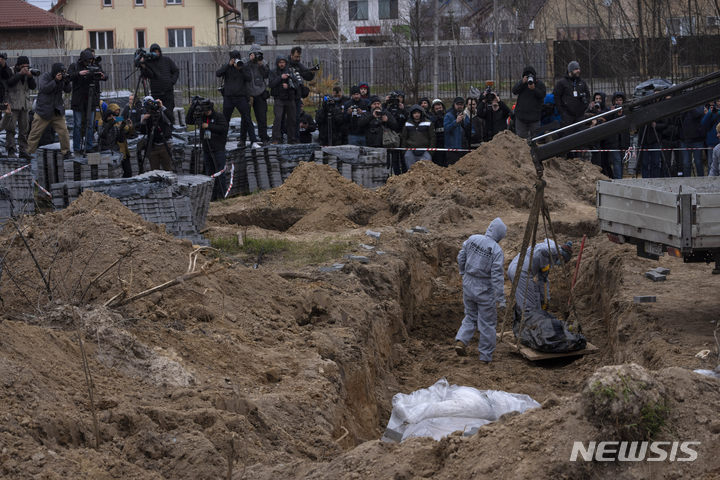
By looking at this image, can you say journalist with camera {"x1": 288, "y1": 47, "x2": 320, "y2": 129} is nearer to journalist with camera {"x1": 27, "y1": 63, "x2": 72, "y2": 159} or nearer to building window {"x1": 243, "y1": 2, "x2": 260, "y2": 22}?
journalist with camera {"x1": 27, "y1": 63, "x2": 72, "y2": 159}

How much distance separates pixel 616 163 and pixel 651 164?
0.75 m

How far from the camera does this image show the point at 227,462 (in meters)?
6.09

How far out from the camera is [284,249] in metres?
13.9

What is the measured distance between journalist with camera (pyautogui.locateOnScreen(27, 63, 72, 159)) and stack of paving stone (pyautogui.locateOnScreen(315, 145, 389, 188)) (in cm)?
507

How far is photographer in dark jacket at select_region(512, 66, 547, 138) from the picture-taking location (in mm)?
18281

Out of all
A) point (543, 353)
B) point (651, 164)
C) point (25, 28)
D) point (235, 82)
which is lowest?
point (543, 353)

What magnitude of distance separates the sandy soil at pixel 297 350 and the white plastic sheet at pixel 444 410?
50cm

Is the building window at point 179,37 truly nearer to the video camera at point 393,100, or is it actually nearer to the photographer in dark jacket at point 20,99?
the video camera at point 393,100

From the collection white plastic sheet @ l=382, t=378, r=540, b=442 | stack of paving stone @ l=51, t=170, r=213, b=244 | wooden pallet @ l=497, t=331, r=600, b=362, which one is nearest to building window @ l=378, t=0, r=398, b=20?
stack of paving stone @ l=51, t=170, r=213, b=244

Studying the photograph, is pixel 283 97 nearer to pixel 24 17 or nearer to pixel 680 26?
pixel 680 26

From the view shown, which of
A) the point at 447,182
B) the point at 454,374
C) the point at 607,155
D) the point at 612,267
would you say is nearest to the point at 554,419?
the point at 454,374

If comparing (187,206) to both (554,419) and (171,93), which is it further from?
(554,419)

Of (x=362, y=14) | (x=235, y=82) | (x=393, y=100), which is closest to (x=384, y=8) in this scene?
(x=362, y=14)

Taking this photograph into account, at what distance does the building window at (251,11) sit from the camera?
6247 cm
